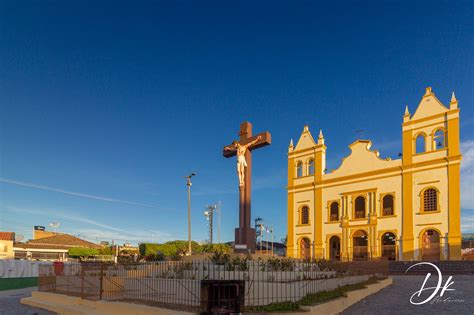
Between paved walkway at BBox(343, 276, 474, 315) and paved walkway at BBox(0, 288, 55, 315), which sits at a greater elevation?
paved walkway at BBox(343, 276, 474, 315)

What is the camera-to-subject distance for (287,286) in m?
10.8

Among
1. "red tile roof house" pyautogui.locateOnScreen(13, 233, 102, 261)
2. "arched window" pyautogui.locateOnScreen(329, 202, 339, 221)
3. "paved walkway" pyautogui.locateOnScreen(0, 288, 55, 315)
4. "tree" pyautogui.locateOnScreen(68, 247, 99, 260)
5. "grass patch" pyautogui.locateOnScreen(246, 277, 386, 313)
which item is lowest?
"red tile roof house" pyautogui.locateOnScreen(13, 233, 102, 261)

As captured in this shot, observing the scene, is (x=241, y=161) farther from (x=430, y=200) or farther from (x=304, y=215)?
(x=304, y=215)

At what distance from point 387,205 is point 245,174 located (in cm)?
1842

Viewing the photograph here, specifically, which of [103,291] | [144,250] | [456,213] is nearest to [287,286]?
[103,291]

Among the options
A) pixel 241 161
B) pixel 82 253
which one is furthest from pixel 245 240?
pixel 82 253

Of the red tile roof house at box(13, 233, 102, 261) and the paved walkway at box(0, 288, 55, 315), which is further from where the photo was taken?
the red tile roof house at box(13, 233, 102, 261)

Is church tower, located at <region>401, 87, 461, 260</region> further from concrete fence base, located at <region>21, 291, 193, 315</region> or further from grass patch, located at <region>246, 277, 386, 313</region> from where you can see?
concrete fence base, located at <region>21, 291, 193, 315</region>

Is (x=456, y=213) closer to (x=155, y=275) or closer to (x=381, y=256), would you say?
(x=381, y=256)

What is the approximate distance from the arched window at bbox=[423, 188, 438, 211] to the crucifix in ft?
57.8

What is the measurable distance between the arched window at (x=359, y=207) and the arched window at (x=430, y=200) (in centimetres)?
547

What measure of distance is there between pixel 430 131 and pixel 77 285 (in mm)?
27817

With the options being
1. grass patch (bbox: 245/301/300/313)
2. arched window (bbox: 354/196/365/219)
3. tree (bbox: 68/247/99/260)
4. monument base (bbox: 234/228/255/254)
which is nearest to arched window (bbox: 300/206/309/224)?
arched window (bbox: 354/196/365/219)

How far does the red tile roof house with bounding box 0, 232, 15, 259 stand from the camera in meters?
59.4
